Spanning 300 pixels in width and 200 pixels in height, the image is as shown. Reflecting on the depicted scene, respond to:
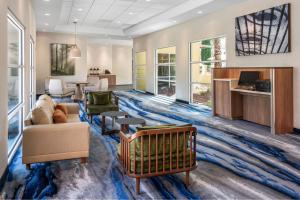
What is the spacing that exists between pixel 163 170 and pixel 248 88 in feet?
13.8

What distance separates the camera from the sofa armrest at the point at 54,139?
354cm

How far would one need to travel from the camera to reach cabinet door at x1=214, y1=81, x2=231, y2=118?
7104 millimetres

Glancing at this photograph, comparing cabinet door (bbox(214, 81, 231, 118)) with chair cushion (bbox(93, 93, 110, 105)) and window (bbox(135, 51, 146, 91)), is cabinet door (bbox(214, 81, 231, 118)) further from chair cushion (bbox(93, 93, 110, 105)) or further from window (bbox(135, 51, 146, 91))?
window (bbox(135, 51, 146, 91))

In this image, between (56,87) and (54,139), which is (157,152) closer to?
(54,139)

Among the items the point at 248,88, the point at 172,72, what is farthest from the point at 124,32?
the point at 248,88

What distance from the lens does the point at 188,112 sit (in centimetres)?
849

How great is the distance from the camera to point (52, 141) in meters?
3.63

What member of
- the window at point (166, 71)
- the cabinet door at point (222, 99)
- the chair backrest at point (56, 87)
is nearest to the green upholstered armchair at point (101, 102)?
the cabinet door at point (222, 99)

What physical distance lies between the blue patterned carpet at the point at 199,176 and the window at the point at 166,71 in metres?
6.74

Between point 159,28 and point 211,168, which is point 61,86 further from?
point 211,168

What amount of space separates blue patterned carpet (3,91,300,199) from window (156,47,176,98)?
22.1ft

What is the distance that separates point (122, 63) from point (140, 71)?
6260 millimetres

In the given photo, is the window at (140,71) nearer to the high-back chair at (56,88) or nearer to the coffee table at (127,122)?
the high-back chair at (56,88)

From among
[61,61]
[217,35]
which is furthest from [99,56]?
[217,35]
